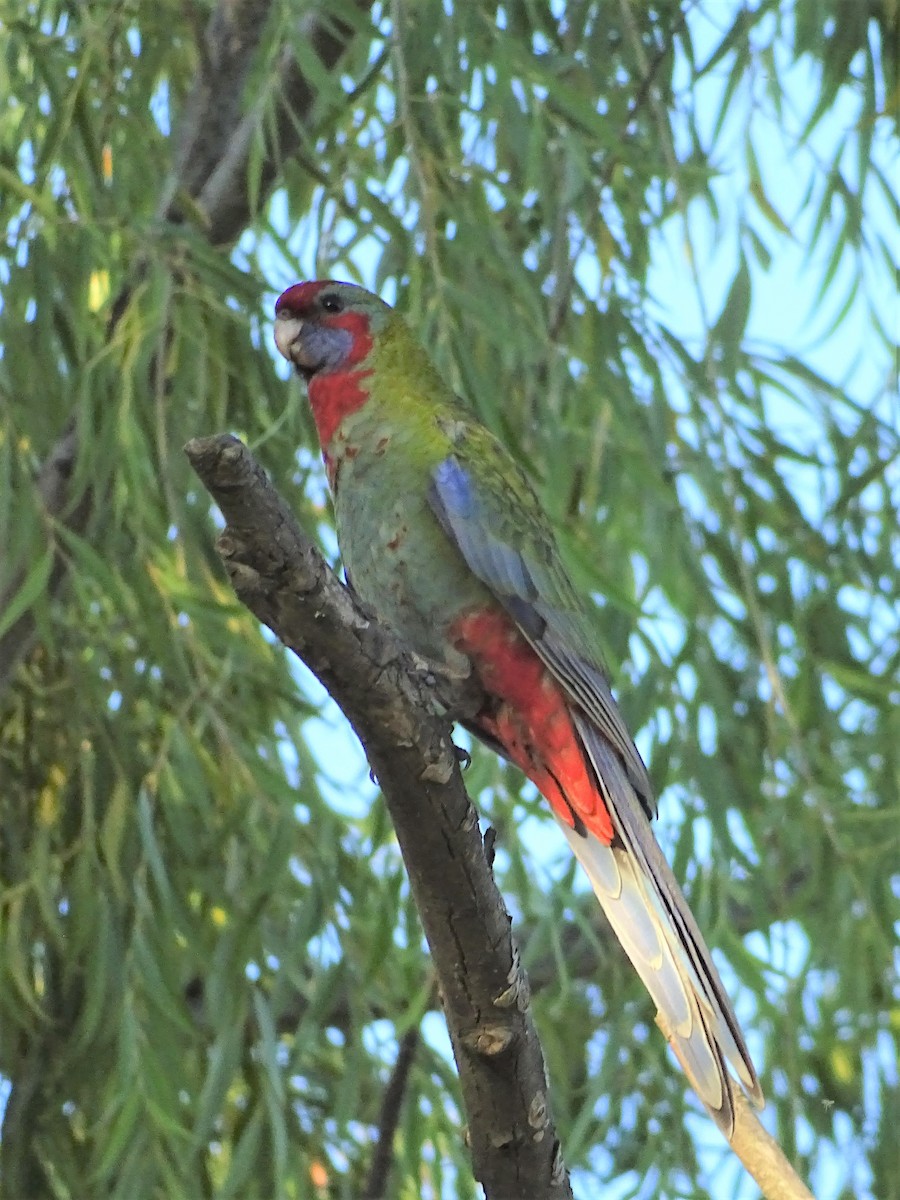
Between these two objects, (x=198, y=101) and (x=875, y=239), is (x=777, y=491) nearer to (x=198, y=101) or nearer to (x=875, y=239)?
(x=875, y=239)

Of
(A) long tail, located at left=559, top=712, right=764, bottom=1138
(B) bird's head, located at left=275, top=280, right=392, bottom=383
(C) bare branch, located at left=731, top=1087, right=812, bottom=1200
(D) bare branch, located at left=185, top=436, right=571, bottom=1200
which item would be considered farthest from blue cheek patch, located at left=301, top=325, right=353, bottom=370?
(C) bare branch, located at left=731, top=1087, right=812, bottom=1200

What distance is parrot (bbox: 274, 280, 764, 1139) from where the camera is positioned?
5.75 feet

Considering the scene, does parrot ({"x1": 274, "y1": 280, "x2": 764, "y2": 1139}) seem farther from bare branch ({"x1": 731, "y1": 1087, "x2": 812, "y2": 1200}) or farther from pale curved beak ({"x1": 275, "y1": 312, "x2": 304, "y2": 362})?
bare branch ({"x1": 731, "y1": 1087, "x2": 812, "y2": 1200})

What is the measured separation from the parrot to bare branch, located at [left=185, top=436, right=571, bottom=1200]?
0.28 meters

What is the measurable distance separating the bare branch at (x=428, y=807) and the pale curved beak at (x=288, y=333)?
0.72 meters

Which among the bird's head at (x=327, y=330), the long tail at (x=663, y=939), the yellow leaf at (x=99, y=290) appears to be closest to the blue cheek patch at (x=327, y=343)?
the bird's head at (x=327, y=330)

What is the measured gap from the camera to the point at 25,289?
5.99ft

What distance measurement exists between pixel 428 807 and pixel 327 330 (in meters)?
0.82

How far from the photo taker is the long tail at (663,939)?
149 cm

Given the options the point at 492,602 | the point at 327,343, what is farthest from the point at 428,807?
the point at 327,343

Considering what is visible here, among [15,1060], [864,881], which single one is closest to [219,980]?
[15,1060]

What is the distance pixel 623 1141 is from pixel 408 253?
0.96 metres

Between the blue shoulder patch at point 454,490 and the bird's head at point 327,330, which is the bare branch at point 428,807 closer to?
the blue shoulder patch at point 454,490

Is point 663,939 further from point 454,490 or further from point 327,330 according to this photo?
point 327,330
